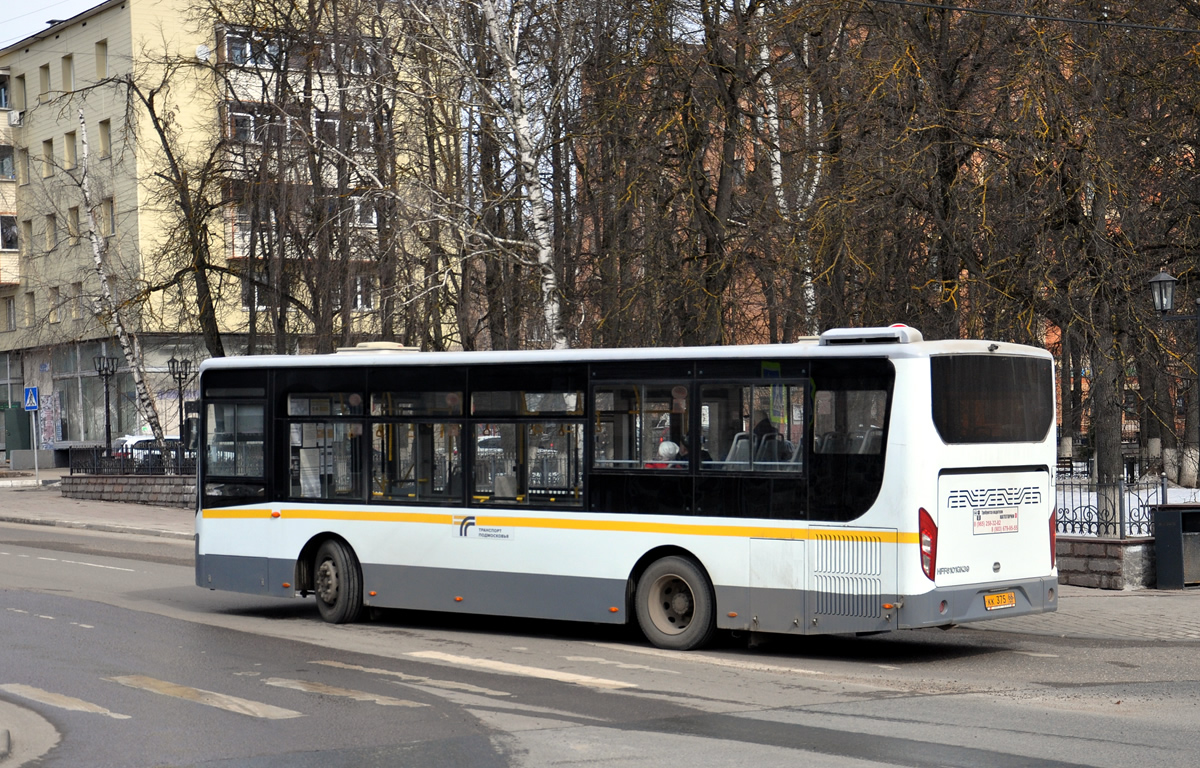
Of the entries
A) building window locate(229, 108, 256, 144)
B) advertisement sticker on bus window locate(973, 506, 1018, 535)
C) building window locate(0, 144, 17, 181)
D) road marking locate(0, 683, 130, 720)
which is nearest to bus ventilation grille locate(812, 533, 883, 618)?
advertisement sticker on bus window locate(973, 506, 1018, 535)

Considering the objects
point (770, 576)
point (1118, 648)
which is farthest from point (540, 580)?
point (1118, 648)

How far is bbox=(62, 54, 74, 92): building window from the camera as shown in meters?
58.6

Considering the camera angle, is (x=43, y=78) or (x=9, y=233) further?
(x=9, y=233)

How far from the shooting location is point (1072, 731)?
8.75 m

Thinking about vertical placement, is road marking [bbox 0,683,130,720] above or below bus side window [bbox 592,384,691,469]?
below

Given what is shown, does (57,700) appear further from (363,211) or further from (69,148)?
(69,148)

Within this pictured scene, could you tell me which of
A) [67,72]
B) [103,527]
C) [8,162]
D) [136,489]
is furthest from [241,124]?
[8,162]

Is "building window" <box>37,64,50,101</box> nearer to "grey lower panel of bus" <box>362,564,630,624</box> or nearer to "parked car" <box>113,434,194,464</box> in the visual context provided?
"parked car" <box>113,434,194,464</box>

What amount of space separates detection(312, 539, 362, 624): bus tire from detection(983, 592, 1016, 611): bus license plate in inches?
248

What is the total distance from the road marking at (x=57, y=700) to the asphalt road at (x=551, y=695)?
0.02 m

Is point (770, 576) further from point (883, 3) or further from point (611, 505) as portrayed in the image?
point (883, 3)

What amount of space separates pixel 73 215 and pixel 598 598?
169 feet

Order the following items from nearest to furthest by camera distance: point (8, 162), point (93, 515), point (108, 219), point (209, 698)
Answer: point (209, 698) → point (93, 515) → point (108, 219) → point (8, 162)

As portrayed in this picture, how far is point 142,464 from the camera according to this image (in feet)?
121
